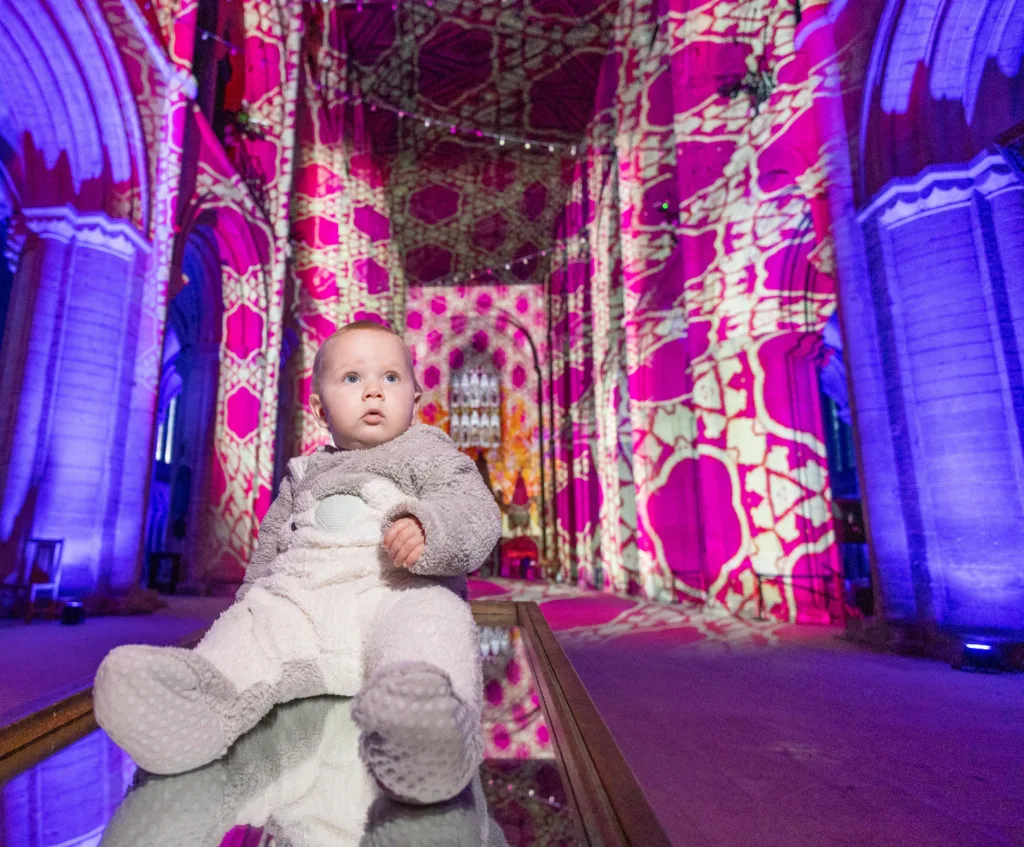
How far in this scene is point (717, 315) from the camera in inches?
174

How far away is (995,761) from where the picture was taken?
4.02 ft

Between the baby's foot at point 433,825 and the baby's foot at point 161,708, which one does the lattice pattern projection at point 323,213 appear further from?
the baby's foot at point 433,825

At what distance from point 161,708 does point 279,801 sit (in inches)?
8.3

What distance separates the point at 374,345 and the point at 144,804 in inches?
31.3

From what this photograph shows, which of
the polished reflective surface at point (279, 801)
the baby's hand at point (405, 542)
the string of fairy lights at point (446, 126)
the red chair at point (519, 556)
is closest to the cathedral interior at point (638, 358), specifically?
the polished reflective surface at point (279, 801)

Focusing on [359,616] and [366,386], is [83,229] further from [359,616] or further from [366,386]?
[359,616]

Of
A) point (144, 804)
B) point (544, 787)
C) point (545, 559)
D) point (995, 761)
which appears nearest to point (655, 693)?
point (995, 761)

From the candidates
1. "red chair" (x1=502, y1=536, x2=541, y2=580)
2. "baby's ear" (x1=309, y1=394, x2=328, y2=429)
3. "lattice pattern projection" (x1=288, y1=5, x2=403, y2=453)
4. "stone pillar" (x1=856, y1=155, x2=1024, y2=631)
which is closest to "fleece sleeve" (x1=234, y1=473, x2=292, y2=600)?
"baby's ear" (x1=309, y1=394, x2=328, y2=429)

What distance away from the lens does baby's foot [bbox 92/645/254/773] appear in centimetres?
69

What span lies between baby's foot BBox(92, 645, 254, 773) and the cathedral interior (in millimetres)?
41

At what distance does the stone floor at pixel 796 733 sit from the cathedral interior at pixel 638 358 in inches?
0.5

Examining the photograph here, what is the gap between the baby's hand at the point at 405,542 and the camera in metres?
0.91

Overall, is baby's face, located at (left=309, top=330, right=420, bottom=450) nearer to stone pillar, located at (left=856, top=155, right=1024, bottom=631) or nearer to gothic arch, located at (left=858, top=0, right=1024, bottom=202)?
stone pillar, located at (left=856, top=155, right=1024, bottom=631)

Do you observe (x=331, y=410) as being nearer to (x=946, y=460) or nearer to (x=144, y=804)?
(x=144, y=804)
